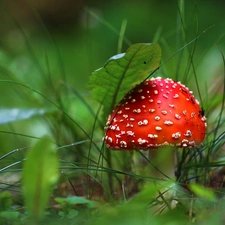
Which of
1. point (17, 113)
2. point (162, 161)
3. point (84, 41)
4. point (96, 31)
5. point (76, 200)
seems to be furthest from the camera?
point (96, 31)

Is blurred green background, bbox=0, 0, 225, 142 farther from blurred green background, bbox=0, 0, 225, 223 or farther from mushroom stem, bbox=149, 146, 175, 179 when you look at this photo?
mushroom stem, bbox=149, 146, 175, 179

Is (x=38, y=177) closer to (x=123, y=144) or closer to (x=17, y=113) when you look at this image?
(x=123, y=144)

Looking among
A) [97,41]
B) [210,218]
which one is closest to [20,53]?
[97,41]

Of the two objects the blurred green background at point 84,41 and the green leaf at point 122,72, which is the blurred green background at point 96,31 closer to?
the blurred green background at point 84,41

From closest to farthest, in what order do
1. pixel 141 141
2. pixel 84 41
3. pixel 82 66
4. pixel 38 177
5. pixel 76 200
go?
pixel 38 177, pixel 76 200, pixel 141 141, pixel 82 66, pixel 84 41

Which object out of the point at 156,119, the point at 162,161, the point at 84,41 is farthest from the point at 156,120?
the point at 84,41

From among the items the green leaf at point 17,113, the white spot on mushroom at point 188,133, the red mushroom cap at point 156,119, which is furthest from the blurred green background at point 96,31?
the white spot on mushroom at point 188,133

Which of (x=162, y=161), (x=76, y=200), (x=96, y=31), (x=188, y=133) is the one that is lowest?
(x=162, y=161)
